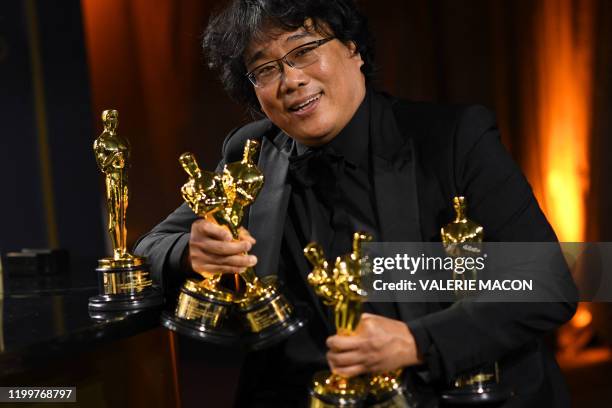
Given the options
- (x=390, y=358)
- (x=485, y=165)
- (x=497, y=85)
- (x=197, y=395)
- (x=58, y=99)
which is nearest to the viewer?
(x=390, y=358)

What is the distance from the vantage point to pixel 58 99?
3865 mm

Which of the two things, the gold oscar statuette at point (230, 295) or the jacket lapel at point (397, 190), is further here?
the jacket lapel at point (397, 190)

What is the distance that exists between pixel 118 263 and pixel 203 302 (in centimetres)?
27

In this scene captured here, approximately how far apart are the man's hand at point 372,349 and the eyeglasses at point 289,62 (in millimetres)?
568

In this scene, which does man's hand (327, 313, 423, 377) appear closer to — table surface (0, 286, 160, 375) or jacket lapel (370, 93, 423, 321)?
jacket lapel (370, 93, 423, 321)

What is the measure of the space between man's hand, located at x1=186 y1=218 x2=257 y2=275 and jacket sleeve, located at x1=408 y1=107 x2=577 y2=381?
0.31 metres

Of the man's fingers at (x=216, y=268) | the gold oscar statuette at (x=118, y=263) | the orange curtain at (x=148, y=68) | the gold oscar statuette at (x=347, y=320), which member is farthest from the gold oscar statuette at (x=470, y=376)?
the orange curtain at (x=148, y=68)

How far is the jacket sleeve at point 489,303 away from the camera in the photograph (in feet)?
4.55

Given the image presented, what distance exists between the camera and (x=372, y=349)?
1.29 m

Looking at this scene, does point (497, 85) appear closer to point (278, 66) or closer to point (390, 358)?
point (278, 66)

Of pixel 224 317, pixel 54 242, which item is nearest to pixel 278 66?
pixel 224 317

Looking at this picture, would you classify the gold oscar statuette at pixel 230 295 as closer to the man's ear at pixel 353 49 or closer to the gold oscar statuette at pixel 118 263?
the gold oscar statuette at pixel 118 263

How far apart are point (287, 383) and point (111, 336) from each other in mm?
367

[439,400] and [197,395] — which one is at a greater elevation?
[439,400]
